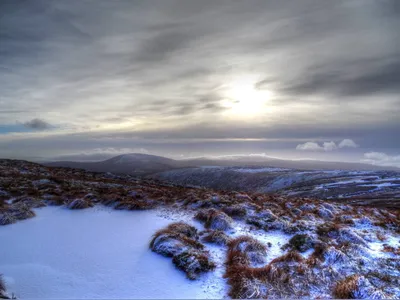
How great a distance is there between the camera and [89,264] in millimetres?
9797

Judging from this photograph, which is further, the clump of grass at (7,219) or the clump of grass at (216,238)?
the clump of grass at (7,219)

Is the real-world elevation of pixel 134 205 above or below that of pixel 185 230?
above

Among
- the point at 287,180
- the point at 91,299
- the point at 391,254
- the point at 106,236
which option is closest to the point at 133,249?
the point at 106,236

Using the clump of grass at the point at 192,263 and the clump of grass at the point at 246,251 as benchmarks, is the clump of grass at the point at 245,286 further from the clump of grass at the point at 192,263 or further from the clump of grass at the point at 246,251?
the clump of grass at the point at 246,251

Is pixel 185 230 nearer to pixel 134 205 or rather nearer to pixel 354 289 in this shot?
pixel 134 205

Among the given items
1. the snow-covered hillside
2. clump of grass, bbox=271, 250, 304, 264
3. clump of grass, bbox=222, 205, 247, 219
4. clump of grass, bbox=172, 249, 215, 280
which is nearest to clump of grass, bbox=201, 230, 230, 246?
clump of grass, bbox=172, 249, 215, 280

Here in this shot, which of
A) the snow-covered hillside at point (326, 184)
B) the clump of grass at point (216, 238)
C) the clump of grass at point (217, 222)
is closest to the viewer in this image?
the clump of grass at point (216, 238)

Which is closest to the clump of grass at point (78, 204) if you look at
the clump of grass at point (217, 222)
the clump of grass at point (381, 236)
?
the clump of grass at point (217, 222)

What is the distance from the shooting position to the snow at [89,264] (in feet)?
26.8

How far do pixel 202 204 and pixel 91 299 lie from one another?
42.5ft

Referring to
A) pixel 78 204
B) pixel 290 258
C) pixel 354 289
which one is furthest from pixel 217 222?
pixel 78 204

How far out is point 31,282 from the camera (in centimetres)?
848

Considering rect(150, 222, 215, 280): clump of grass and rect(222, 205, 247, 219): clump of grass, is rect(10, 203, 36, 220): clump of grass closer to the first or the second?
rect(150, 222, 215, 280): clump of grass

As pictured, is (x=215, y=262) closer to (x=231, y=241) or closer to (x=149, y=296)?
(x=231, y=241)
